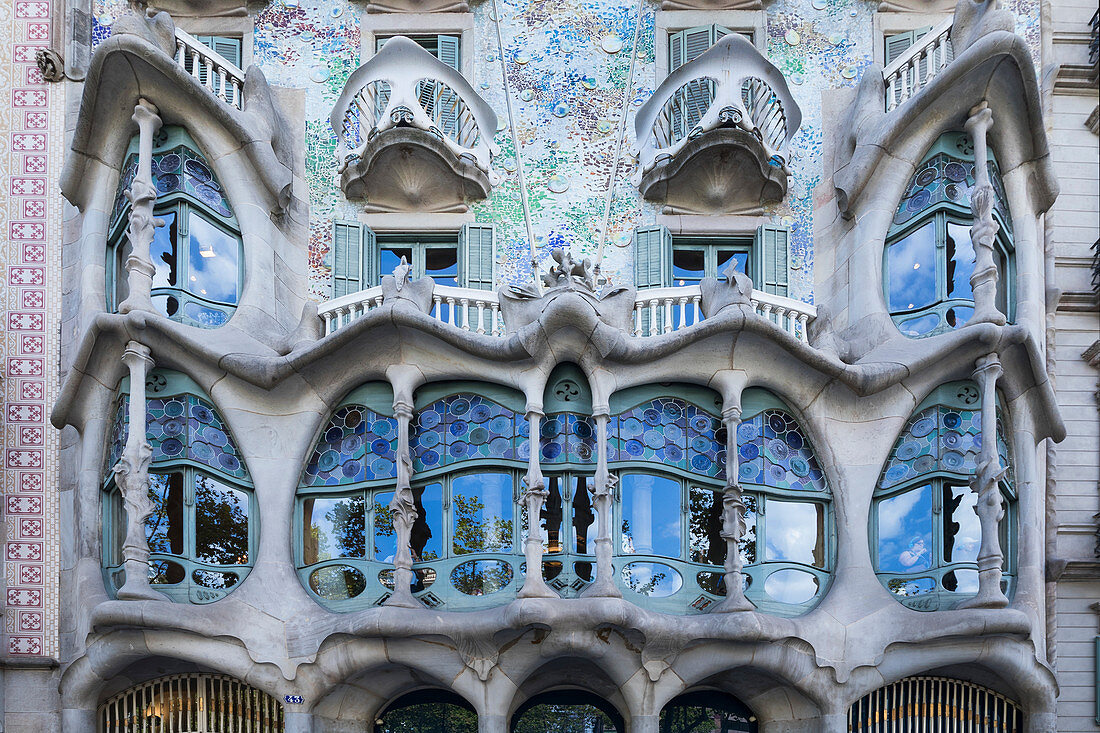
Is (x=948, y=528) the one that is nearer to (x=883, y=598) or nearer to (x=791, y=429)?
(x=883, y=598)

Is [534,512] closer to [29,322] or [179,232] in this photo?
[179,232]

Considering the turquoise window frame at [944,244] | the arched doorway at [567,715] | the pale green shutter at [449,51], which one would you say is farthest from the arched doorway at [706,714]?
the pale green shutter at [449,51]

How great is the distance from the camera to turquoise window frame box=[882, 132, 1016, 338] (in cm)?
1426

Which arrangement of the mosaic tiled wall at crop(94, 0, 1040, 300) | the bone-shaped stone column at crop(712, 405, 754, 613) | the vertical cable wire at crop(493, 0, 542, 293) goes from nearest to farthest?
the bone-shaped stone column at crop(712, 405, 754, 613) < the vertical cable wire at crop(493, 0, 542, 293) < the mosaic tiled wall at crop(94, 0, 1040, 300)

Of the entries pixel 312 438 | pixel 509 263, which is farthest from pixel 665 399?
pixel 312 438

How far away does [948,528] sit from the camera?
13.7m

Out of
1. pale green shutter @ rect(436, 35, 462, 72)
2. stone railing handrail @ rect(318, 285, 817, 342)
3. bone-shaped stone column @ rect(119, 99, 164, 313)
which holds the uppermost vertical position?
pale green shutter @ rect(436, 35, 462, 72)

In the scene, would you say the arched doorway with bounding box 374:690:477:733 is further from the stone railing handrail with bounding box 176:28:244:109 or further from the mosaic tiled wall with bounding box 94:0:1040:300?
the stone railing handrail with bounding box 176:28:244:109

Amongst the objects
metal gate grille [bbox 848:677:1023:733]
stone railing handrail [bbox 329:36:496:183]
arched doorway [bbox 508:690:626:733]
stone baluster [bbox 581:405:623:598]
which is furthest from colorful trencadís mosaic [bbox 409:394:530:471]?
metal gate grille [bbox 848:677:1023:733]

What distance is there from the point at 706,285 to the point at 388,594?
5199mm

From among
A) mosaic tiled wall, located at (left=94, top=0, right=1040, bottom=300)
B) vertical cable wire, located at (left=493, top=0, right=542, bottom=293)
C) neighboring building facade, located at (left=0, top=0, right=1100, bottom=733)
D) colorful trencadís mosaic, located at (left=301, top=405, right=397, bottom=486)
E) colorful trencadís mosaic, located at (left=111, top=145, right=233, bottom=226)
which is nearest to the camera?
neighboring building facade, located at (left=0, top=0, right=1100, bottom=733)

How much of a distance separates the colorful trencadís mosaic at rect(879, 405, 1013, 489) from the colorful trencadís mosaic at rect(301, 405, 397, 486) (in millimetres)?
5913

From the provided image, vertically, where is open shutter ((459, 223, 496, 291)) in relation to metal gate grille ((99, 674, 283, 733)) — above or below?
above

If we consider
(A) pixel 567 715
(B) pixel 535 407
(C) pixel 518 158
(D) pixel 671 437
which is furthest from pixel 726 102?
(A) pixel 567 715
